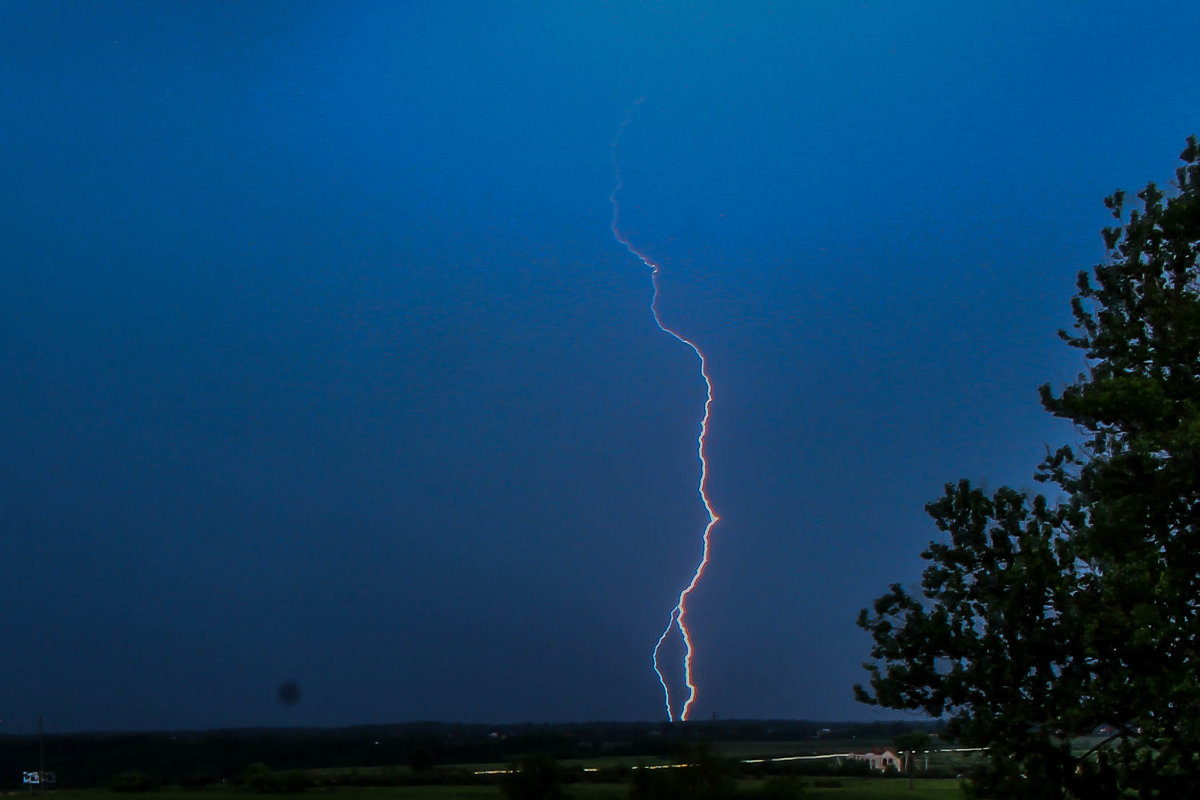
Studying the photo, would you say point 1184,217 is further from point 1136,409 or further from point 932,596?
point 932,596

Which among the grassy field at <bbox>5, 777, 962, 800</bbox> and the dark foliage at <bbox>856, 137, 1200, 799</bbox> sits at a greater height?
the dark foliage at <bbox>856, 137, 1200, 799</bbox>

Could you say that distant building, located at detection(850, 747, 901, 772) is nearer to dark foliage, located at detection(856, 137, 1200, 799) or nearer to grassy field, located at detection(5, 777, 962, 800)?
grassy field, located at detection(5, 777, 962, 800)

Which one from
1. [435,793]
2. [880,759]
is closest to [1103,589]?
A: [435,793]

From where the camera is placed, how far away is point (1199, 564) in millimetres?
11875

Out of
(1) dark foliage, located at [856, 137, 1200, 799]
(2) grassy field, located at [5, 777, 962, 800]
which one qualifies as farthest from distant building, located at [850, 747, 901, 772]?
(1) dark foliage, located at [856, 137, 1200, 799]

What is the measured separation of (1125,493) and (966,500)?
259 centimetres

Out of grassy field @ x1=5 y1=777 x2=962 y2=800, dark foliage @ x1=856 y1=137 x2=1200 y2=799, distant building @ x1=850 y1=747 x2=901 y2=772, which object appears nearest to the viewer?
dark foliage @ x1=856 y1=137 x2=1200 y2=799

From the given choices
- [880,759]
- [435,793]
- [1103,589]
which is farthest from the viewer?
[880,759]

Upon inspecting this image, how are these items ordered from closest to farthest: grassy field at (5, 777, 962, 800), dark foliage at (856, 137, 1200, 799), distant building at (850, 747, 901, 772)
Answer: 1. dark foliage at (856, 137, 1200, 799)
2. grassy field at (5, 777, 962, 800)
3. distant building at (850, 747, 901, 772)

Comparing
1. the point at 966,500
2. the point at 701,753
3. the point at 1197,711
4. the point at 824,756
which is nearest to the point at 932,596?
the point at 966,500

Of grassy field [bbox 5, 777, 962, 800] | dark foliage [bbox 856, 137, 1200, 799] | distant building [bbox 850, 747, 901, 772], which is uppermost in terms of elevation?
dark foliage [bbox 856, 137, 1200, 799]

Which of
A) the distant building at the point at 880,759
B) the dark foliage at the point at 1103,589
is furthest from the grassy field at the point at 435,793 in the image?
the dark foliage at the point at 1103,589

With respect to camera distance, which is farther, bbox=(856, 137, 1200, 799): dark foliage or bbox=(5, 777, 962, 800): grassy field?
bbox=(5, 777, 962, 800): grassy field

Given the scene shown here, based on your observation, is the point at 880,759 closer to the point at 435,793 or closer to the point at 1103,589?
the point at 435,793
